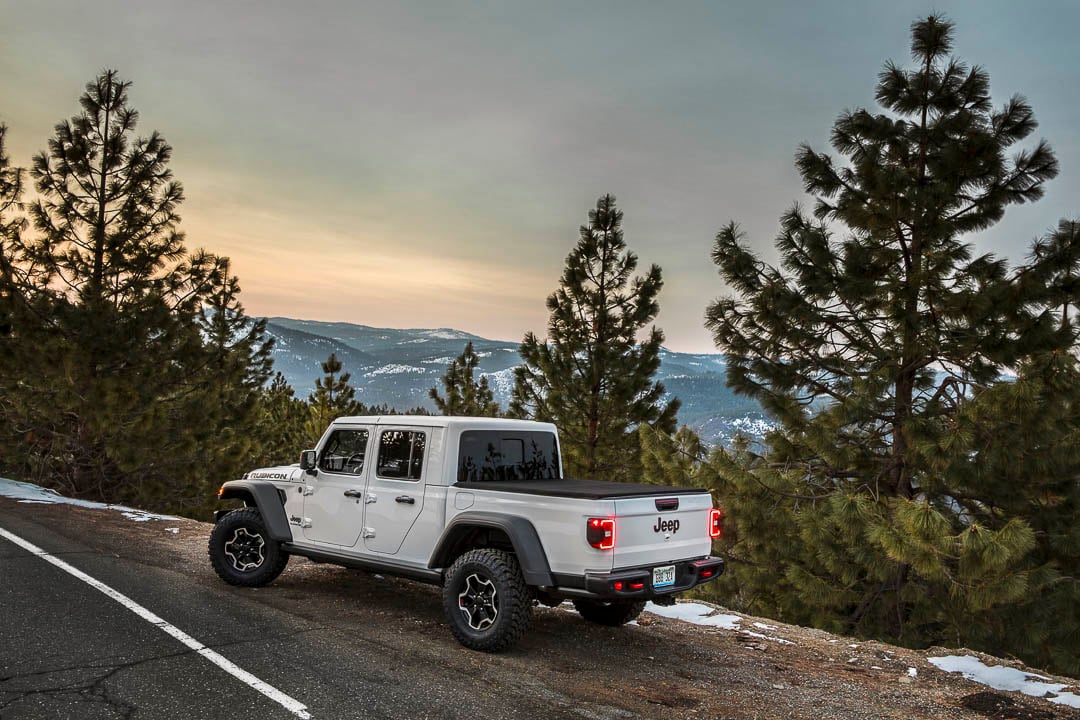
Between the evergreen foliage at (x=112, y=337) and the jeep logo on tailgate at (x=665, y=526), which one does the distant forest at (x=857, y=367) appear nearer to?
the evergreen foliage at (x=112, y=337)

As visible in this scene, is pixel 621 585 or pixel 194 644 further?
pixel 194 644

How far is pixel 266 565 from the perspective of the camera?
809 centimetres

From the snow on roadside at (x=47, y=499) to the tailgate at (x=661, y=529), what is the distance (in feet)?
34.2

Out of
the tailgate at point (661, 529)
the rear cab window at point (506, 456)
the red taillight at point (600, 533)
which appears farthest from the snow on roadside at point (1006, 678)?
the rear cab window at point (506, 456)

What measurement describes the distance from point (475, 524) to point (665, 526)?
163 centimetres

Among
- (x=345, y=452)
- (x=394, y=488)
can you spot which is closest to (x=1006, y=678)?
(x=394, y=488)

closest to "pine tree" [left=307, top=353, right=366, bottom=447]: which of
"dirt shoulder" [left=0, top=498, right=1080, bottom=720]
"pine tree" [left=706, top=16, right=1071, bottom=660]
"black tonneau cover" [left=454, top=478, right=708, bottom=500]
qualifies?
"pine tree" [left=706, top=16, right=1071, bottom=660]

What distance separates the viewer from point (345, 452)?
25.4 ft

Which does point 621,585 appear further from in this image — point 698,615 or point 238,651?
point 238,651

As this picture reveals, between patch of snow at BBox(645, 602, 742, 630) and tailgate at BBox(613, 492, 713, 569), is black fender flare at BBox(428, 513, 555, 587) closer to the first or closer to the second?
tailgate at BBox(613, 492, 713, 569)

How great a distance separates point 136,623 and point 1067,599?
10917 mm

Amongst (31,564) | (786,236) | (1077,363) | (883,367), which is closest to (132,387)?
(31,564)

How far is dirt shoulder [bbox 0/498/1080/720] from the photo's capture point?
204 inches

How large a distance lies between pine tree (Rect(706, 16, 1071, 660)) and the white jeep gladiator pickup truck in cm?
437
